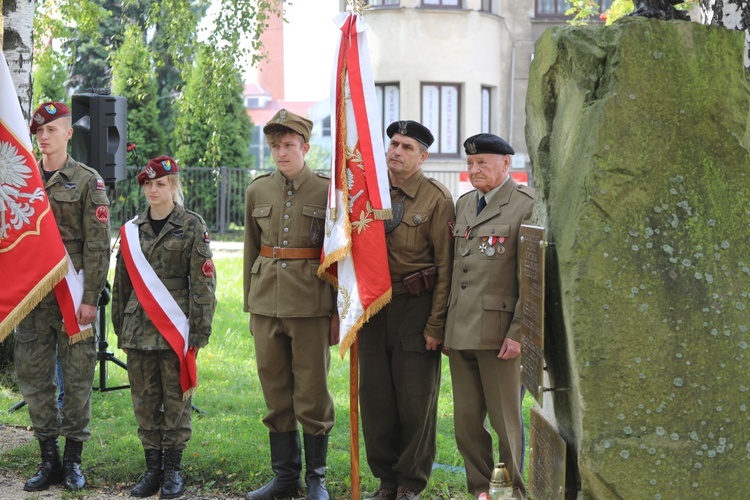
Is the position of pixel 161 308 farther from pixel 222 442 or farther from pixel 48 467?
pixel 222 442

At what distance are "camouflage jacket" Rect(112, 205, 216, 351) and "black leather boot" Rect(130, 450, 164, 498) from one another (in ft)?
2.15

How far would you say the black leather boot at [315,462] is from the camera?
5.30m

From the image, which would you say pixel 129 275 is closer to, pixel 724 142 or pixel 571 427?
pixel 571 427

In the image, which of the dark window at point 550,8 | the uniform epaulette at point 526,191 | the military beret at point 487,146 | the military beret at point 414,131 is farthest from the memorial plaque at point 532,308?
the dark window at point 550,8

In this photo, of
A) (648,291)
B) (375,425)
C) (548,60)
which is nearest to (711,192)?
(648,291)

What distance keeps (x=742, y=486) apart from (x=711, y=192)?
43.1 inches

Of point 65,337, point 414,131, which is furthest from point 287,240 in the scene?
point 65,337

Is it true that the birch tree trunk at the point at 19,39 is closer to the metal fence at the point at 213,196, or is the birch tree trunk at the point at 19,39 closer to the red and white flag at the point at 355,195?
the red and white flag at the point at 355,195

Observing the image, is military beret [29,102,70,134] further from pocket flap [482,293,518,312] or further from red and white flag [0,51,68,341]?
pocket flap [482,293,518,312]

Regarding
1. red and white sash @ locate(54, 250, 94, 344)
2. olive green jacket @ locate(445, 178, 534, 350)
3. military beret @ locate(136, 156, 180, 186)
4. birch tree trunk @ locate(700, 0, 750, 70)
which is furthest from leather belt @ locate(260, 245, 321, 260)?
birch tree trunk @ locate(700, 0, 750, 70)

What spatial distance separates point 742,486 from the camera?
356 centimetres

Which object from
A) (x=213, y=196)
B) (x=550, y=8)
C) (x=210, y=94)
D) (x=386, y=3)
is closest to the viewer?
(x=210, y=94)

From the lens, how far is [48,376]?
5.58m

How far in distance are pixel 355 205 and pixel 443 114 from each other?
16.8m
